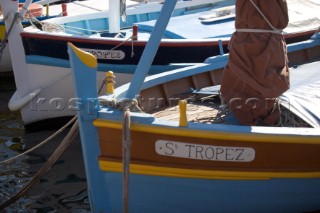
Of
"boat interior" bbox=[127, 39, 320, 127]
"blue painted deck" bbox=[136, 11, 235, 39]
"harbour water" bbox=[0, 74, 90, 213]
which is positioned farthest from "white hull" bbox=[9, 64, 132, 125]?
"boat interior" bbox=[127, 39, 320, 127]

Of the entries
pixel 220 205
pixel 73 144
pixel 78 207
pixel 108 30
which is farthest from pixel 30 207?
pixel 108 30

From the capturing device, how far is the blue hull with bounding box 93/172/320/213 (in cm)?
532

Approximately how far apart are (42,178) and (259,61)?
3.33 m

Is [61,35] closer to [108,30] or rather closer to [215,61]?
[108,30]

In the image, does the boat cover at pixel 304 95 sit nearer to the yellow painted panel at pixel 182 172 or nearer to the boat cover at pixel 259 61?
the boat cover at pixel 259 61

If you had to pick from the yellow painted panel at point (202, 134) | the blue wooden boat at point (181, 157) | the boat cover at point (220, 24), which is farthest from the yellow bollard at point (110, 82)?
the boat cover at point (220, 24)

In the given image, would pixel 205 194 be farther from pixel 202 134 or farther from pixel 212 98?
pixel 212 98

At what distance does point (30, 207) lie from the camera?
6.86 metres

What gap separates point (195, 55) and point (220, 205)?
10.9 feet

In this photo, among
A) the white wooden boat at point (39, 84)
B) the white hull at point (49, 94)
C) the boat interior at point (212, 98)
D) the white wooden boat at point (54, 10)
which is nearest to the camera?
the boat interior at point (212, 98)

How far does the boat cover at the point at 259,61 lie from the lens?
17.8 feet

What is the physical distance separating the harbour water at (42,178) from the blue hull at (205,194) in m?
1.45

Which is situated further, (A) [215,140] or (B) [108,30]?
(B) [108,30]

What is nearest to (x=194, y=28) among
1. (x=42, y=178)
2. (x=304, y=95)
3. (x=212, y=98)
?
(x=212, y=98)
